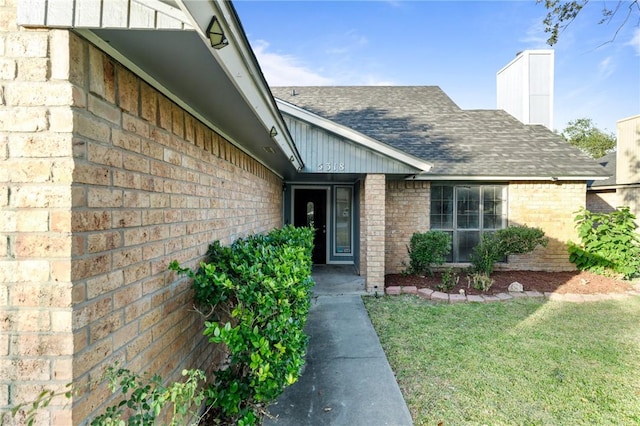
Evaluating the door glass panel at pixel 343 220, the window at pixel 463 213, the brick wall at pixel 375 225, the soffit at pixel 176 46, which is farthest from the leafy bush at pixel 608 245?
the soffit at pixel 176 46

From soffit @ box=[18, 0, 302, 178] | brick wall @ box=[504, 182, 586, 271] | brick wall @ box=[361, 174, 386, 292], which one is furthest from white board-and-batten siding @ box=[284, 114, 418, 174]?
soffit @ box=[18, 0, 302, 178]

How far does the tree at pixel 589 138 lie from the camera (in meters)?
33.8

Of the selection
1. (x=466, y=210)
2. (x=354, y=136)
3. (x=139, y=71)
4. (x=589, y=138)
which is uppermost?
(x=589, y=138)

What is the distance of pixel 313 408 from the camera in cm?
306

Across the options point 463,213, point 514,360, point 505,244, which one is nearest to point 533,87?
point 463,213

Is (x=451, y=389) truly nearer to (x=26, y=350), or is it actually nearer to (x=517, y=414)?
(x=517, y=414)

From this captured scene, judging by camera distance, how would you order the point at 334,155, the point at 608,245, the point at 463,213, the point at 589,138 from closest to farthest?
the point at 334,155 < the point at 608,245 < the point at 463,213 < the point at 589,138

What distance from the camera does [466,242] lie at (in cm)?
893

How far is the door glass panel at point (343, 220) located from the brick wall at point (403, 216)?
76.4 inches

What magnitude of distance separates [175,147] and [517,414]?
3.95 meters

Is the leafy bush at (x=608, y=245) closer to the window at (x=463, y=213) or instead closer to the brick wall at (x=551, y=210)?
the brick wall at (x=551, y=210)

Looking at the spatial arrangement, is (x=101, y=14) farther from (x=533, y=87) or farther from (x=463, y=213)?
(x=533, y=87)

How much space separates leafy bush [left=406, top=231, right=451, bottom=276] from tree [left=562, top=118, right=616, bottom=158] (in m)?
36.2

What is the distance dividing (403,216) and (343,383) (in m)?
5.87
